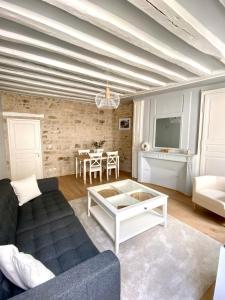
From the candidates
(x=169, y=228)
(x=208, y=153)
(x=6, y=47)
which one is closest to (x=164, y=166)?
(x=208, y=153)

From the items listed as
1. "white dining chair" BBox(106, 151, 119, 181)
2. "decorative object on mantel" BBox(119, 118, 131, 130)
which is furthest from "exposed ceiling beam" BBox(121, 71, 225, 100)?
"white dining chair" BBox(106, 151, 119, 181)

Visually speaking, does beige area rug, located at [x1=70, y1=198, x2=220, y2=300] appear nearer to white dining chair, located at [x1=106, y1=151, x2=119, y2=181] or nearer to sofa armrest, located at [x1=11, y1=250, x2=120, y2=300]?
sofa armrest, located at [x1=11, y1=250, x2=120, y2=300]

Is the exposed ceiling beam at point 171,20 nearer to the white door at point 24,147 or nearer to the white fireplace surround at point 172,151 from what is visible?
the white fireplace surround at point 172,151

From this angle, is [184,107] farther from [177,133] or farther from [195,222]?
[195,222]

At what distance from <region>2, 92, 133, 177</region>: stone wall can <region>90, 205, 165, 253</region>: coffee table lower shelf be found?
3.07 meters

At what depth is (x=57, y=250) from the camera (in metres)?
1.32

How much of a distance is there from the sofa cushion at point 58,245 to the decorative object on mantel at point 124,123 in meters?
4.24

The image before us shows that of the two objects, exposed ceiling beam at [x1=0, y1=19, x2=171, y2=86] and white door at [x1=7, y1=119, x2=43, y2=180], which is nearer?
exposed ceiling beam at [x1=0, y1=19, x2=171, y2=86]

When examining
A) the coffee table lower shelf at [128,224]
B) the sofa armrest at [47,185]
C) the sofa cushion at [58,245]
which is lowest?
the coffee table lower shelf at [128,224]

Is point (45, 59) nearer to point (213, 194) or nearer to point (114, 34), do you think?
point (114, 34)

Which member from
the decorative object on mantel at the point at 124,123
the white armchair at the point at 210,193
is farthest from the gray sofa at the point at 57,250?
the decorative object on mantel at the point at 124,123

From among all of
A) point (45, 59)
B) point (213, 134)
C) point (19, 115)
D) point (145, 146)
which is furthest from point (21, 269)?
point (19, 115)

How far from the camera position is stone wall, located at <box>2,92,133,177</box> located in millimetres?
4410

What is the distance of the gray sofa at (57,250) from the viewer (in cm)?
80
